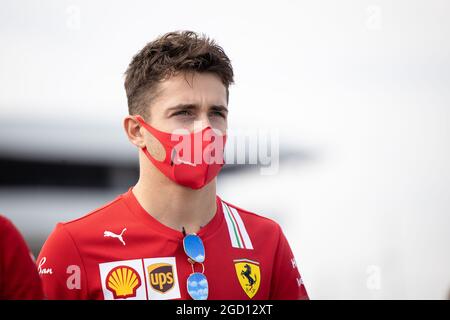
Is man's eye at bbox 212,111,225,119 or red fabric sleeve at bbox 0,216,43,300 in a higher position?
man's eye at bbox 212,111,225,119

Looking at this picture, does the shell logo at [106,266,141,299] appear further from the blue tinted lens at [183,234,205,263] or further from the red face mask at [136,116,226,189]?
the red face mask at [136,116,226,189]

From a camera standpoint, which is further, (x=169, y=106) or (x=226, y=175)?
(x=226, y=175)

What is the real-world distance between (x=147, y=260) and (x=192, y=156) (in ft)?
1.48

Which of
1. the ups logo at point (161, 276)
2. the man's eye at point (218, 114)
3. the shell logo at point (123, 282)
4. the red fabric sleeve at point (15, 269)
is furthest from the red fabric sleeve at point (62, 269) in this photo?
the man's eye at point (218, 114)

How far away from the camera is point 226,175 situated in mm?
5207

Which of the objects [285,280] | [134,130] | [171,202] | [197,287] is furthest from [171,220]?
[285,280]

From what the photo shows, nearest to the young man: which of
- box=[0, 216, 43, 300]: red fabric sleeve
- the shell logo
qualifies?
the shell logo

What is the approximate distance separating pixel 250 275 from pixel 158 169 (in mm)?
579

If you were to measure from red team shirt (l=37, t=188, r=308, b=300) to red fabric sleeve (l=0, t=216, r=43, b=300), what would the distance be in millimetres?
425

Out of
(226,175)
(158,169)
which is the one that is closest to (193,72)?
(158,169)

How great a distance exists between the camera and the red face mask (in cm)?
277

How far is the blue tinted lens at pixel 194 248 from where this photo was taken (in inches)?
109
